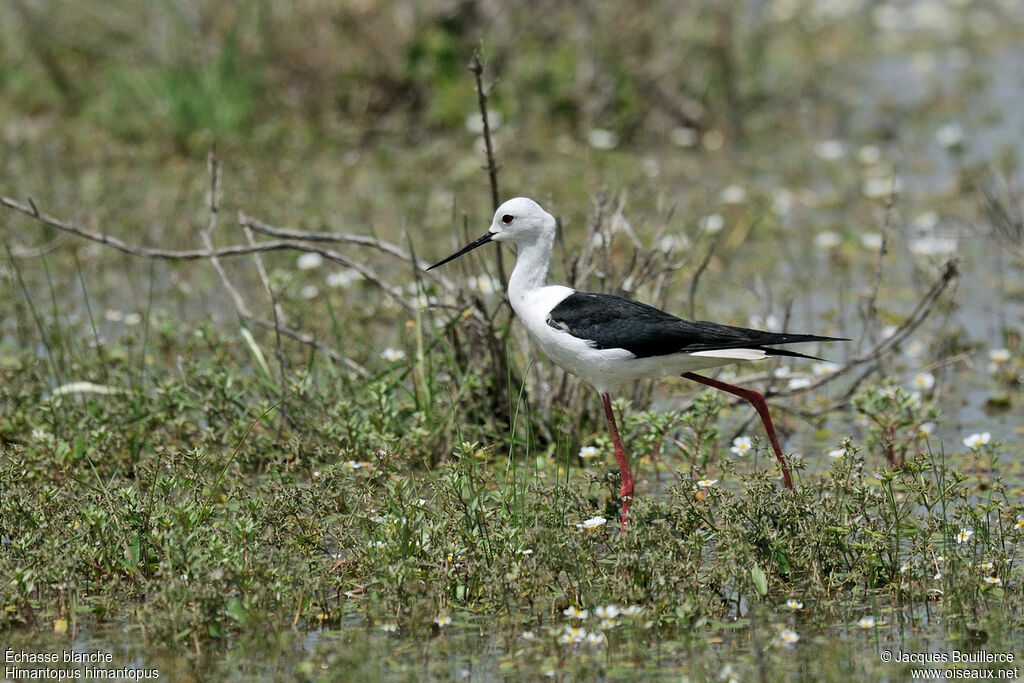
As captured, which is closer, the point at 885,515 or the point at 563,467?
the point at 885,515

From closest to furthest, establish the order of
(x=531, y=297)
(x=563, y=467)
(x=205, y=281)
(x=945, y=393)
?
(x=531, y=297) → (x=563, y=467) → (x=945, y=393) → (x=205, y=281)

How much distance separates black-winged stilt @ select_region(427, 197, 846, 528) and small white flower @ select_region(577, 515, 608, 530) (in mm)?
260

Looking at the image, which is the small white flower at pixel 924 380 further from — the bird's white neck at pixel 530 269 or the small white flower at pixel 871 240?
the bird's white neck at pixel 530 269

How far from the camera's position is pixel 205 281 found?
776 centimetres

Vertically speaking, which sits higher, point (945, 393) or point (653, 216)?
point (653, 216)

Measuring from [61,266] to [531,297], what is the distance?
13.1ft

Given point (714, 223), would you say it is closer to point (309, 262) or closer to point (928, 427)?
point (309, 262)

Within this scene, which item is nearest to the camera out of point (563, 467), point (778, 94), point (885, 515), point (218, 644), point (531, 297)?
point (218, 644)

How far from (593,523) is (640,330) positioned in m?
0.73

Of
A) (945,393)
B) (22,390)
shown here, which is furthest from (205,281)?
(945,393)

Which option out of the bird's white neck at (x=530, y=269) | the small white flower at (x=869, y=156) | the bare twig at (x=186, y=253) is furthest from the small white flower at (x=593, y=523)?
the small white flower at (x=869, y=156)

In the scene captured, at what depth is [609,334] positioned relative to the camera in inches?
179

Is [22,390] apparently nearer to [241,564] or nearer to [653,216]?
[241,564]

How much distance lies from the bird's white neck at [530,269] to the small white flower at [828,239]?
3.44 meters
